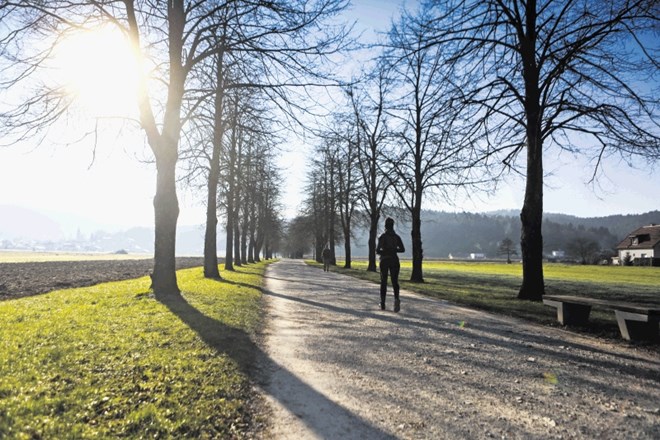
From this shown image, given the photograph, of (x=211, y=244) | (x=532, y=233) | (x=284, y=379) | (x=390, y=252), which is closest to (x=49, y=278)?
(x=211, y=244)

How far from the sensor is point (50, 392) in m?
3.32

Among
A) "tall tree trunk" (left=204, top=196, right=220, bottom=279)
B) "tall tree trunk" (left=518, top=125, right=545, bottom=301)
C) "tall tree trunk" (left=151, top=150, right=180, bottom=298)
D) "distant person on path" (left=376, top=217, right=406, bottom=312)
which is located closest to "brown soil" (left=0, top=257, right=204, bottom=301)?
"tall tree trunk" (left=204, top=196, right=220, bottom=279)

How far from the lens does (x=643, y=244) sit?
2800 inches

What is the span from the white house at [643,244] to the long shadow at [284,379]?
81.3 metres

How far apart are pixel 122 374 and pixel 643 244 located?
91.3 meters

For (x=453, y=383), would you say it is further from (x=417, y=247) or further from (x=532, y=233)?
(x=417, y=247)

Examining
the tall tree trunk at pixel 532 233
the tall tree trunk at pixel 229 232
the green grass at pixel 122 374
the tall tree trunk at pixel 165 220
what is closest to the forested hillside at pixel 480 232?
the tall tree trunk at pixel 229 232

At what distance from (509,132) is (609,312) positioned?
6.10 metres

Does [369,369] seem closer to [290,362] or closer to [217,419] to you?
[290,362]

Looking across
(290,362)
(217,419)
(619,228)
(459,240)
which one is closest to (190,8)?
(290,362)

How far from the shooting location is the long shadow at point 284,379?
120 inches

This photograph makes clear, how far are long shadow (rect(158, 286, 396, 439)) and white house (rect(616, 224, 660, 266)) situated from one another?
81.3 m

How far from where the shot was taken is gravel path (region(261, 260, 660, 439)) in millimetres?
3094

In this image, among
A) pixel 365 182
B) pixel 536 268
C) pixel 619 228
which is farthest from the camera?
pixel 619 228
